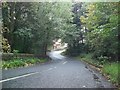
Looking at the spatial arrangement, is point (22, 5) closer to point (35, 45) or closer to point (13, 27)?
point (13, 27)

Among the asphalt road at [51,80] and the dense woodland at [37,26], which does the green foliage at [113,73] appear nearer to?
the asphalt road at [51,80]

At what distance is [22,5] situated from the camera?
27.9 m

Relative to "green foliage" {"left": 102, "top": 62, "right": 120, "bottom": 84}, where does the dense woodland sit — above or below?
above

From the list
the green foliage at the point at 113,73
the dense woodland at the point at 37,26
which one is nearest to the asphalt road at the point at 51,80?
the green foliage at the point at 113,73

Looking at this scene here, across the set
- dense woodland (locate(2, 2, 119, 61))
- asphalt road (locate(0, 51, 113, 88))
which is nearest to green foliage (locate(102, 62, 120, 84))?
asphalt road (locate(0, 51, 113, 88))

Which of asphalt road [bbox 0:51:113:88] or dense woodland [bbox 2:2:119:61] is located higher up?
dense woodland [bbox 2:2:119:61]

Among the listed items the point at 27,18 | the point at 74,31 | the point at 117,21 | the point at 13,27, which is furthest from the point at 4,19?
the point at 74,31

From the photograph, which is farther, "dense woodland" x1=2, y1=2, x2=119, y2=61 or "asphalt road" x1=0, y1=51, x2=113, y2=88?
"dense woodland" x1=2, y1=2, x2=119, y2=61

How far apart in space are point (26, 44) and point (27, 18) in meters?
3.30

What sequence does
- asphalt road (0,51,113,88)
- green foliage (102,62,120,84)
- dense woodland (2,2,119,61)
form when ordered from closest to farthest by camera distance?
asphalt road (0,51,113,88), green foliage (102,62,120,84), dense woodland (2,2,119,61)

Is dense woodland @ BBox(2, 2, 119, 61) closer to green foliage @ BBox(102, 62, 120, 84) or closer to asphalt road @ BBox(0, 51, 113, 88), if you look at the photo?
asphalt road @ BBox(0, 51, 113, 88)

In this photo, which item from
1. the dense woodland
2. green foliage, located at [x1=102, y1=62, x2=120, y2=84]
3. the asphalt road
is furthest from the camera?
the dense woodland

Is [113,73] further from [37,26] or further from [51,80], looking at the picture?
[37,26]

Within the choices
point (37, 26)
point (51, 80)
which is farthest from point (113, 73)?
point (37, 26)
